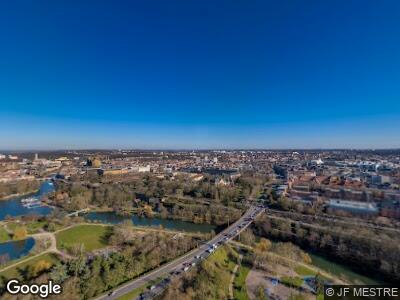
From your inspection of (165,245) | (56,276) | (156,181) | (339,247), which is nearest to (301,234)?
(339,247)

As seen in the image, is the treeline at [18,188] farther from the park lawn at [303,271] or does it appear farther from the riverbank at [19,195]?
the park lawn at [303,271]

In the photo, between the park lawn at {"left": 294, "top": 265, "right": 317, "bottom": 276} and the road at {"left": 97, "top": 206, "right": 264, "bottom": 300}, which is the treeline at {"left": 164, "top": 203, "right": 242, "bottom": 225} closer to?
the road at {"left": 97, "top": 206, "right": 264, "bottom": 300}

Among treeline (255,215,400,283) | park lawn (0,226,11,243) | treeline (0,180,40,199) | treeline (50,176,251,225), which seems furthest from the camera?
treeline (0,180,40,199)

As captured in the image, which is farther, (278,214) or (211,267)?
(278,214)

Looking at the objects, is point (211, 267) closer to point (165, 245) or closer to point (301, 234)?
point (165, 245)

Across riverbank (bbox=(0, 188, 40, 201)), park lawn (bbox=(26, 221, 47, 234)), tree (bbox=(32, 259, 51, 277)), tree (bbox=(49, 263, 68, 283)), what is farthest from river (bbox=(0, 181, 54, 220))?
tree (bbox=(49, 263, 68, 283))

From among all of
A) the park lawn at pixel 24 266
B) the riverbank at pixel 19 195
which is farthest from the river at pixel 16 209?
the park lawn at pixel 24 266

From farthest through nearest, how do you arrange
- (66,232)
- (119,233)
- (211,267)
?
(66,232), (119,233), (211,267)
